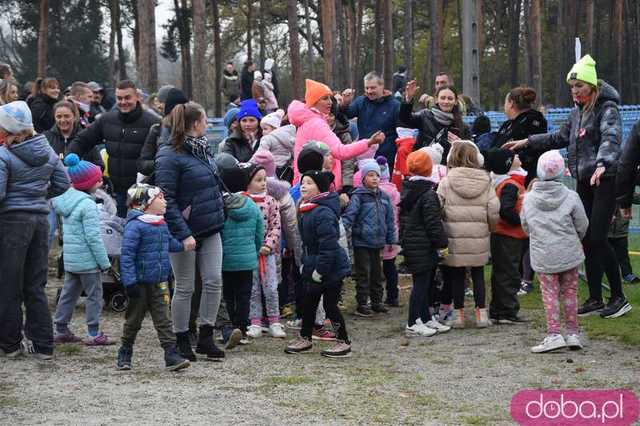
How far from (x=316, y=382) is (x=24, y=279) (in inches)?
103

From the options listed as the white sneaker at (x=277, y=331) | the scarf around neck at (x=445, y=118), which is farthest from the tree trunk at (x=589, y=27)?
the white sneaker at (x=277, y=331)

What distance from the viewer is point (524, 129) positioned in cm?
1102

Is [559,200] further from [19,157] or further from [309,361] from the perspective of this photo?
[19,157]

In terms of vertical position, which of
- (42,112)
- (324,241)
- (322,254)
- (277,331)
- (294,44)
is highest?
(294,44)

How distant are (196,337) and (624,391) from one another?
3639 mm

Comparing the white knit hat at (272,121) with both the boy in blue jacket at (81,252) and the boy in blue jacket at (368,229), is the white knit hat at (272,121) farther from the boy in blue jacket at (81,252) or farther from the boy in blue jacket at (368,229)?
the boy in blue jacket at (81,252)

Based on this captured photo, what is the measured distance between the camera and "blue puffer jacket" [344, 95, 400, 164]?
42.3 feet

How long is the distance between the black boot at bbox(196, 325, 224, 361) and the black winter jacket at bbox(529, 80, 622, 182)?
3562mm

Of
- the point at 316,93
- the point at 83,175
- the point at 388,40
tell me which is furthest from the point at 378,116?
the point at 388,40

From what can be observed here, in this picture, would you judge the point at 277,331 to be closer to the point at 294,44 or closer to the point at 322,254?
the point at 322,254

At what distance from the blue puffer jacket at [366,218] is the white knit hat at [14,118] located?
11.5 feet

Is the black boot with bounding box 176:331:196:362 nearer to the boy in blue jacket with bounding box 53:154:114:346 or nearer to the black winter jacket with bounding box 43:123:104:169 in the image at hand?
the boy in blue jacket with bounding box 53:154:114:346

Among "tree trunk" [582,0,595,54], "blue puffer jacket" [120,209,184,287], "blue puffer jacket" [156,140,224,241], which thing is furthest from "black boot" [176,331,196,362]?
"tree trunk" [582,0,595,54]

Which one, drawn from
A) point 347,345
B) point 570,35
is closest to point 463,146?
point 347,345
